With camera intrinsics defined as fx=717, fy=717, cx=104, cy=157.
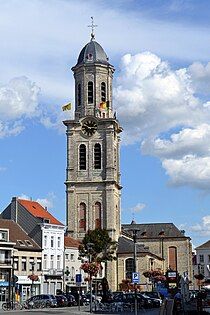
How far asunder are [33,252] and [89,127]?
109 ft

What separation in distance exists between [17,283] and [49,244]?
477 inches

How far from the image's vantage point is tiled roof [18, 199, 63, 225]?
10653cm

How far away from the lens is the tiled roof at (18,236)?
9569 centimetres

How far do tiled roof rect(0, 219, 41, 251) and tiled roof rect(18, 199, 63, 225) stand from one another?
14.3ft

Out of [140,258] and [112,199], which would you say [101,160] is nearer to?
[112,199]

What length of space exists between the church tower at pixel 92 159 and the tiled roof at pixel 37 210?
1045 centimetres

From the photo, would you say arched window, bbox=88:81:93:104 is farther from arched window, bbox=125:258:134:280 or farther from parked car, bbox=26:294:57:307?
parked car, bbox=26:294:57:307

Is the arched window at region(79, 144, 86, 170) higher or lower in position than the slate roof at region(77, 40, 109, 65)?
lower

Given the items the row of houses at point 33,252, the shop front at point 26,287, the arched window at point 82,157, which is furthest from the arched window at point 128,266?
the shop front at point 26,287

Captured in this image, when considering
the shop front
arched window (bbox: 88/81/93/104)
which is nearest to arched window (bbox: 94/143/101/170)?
arched window (bbox: 88/81/93/104)

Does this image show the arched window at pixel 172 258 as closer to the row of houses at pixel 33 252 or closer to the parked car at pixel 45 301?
the row of houses at pixel 33 252

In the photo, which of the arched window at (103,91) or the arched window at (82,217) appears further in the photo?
the arched window at (103,91)

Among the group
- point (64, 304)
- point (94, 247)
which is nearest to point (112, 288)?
point (94, 247)

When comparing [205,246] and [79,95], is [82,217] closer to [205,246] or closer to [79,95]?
[79,95]
